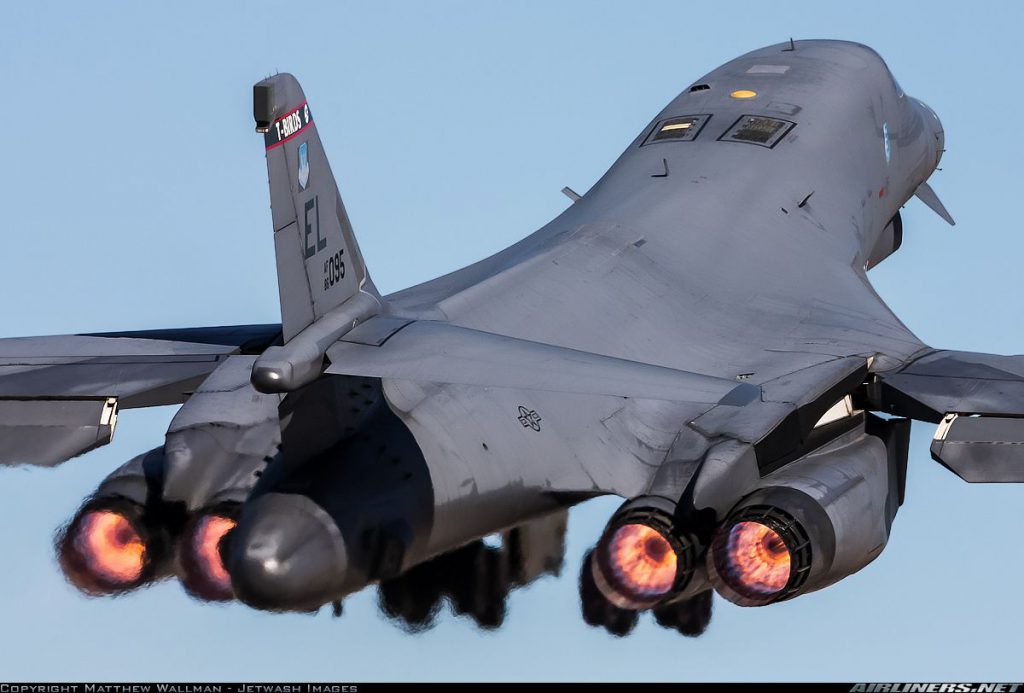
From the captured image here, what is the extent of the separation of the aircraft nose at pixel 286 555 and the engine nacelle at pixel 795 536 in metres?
3.44

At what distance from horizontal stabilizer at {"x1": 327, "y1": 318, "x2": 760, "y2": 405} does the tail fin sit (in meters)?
0.43

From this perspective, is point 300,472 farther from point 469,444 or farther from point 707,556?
point 707,556

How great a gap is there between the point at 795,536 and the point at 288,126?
18.3ft

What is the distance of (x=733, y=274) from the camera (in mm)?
22047

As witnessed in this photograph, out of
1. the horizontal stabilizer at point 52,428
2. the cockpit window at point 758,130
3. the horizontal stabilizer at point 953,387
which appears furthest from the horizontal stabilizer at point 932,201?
the horizontal stabilizer at point 52,428

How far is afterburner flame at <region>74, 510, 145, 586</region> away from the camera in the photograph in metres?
17.8

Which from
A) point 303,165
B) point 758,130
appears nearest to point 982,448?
point 758,130

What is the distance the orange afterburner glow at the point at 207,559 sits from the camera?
55.9 ft

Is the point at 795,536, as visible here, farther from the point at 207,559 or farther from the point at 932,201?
the point at 932,201

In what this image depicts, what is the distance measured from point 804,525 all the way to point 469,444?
9.62 feet

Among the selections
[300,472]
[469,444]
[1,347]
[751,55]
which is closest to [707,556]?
[469,444]

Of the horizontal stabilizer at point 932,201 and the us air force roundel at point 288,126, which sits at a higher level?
the us air force roundel at point 288,126

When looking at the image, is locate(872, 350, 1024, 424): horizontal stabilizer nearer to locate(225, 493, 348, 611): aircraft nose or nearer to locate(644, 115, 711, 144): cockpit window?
locate(644, 115, 711, 144): cockpit window

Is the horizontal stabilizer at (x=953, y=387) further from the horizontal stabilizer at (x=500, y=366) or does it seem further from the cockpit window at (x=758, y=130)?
the horizontal stabilizer at (x=500, y=366)
